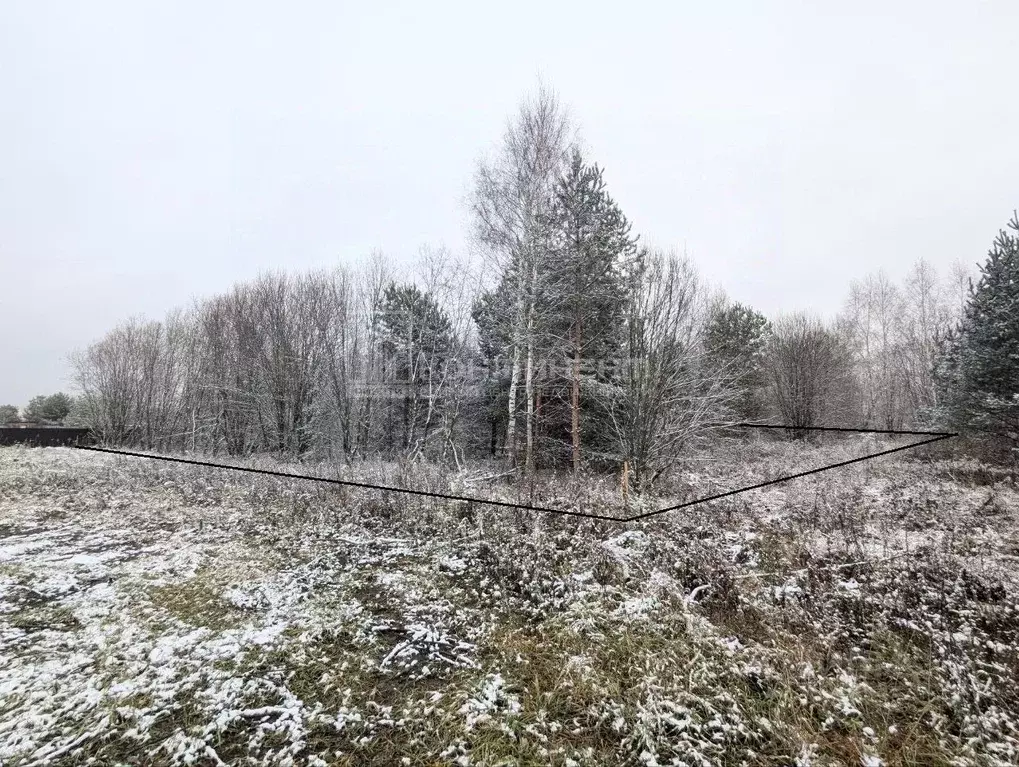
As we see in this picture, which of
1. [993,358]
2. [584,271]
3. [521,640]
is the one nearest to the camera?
[521,640]

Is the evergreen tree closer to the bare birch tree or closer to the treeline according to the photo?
the treeline

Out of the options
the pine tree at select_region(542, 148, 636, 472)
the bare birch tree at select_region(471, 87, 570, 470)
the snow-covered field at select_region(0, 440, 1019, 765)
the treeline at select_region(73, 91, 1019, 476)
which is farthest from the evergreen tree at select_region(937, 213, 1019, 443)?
the bare birch tree at select_region(471, 87, 570, 470)

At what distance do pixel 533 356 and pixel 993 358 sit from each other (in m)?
10.7

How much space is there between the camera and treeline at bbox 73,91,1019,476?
9.21 meters

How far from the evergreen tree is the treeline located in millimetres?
96

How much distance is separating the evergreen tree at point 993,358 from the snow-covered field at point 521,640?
14.1 feet

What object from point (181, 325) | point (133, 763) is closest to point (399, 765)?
point (133, 763)

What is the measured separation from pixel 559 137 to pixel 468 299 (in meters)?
6.72

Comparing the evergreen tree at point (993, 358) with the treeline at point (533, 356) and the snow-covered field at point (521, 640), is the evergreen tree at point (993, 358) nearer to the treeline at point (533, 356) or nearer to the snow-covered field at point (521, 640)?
the treeline at point (533, 356)

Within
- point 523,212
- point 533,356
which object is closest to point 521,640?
point 533,356

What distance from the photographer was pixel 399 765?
2650 mm

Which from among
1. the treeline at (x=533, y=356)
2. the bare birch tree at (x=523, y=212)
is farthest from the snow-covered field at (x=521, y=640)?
the bare birch tree at (x=523, y=212)

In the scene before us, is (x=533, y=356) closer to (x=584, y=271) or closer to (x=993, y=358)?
(x=584, y=271)

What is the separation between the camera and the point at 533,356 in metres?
13.0
